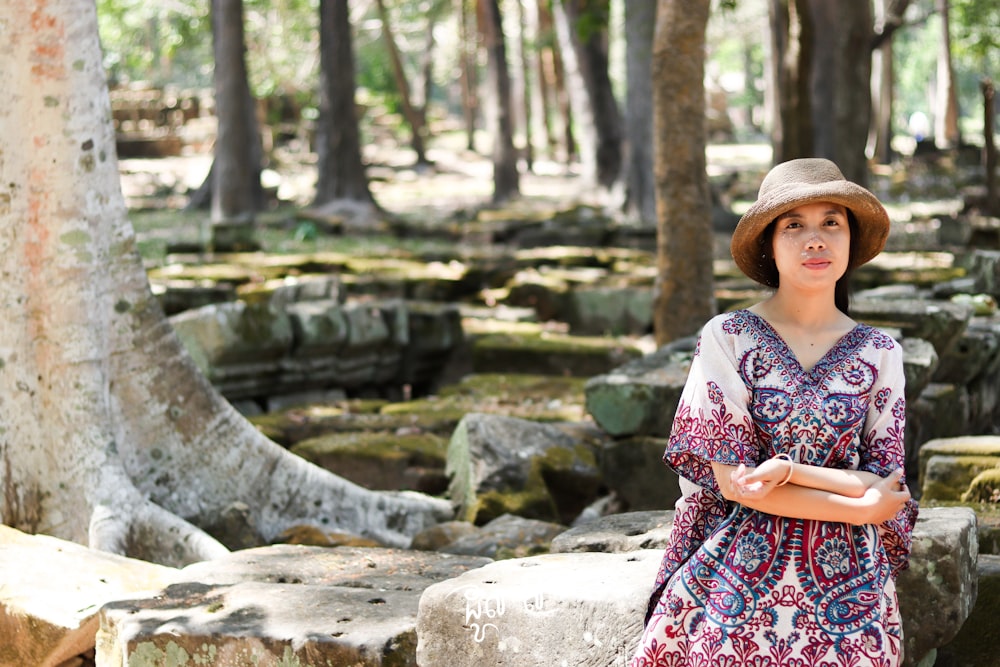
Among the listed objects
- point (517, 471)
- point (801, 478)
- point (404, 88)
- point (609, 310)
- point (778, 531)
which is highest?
point (404, 88)

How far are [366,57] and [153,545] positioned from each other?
35983 millimetres

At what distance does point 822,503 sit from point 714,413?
279mm

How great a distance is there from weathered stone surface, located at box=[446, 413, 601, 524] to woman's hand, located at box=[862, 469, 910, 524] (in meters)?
3.49

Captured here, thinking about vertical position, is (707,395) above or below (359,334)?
above

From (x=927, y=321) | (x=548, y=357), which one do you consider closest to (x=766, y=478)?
(x=927, y=321)

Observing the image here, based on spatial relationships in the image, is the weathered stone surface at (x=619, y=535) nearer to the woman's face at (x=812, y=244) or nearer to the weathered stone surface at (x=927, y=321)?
the woman's face at (x=812, y=244)

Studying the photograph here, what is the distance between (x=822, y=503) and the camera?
8.40 feet

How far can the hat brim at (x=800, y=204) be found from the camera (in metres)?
2.71

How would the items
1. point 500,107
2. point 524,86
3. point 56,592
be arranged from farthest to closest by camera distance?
point 524,86 < point 500,107 < point 56,592

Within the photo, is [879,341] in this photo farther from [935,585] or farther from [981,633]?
[981,633]

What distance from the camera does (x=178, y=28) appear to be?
25234 mm

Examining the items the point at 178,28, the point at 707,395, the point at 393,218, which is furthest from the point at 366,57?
the point at 707,395

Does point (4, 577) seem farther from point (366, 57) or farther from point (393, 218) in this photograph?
point (366, 57)

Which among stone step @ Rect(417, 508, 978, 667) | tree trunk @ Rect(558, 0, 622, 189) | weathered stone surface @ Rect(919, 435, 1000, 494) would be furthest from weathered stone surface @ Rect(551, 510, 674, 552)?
tree trunk @ Rect(558, 0, 622, 189)
